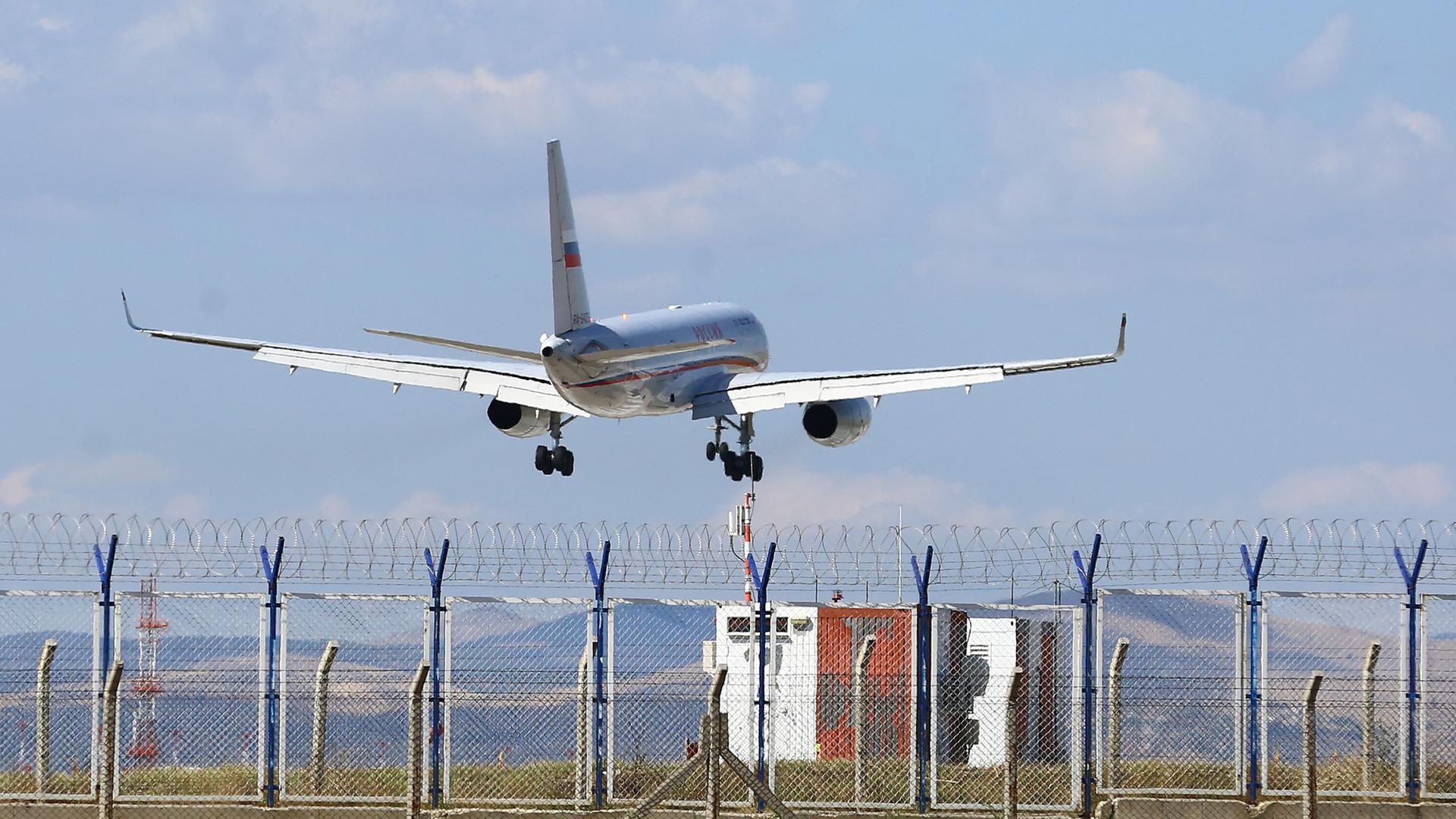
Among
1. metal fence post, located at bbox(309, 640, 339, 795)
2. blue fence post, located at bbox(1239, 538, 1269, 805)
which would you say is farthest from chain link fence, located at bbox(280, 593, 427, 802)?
blue fence post, located at bbox(1239, 538, 1269, 805)

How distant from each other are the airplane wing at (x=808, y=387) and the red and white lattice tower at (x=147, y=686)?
16507mm

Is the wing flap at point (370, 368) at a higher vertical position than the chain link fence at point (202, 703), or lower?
higher

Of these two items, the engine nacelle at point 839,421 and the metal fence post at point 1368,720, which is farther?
the engine nacelle at point 839,421

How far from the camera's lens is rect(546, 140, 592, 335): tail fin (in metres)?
49.7

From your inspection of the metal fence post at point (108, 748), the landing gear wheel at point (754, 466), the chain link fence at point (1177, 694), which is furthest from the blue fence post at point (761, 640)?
the landing gear wheel at point (754, 466)

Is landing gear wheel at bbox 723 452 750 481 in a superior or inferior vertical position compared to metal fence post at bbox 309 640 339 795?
superior

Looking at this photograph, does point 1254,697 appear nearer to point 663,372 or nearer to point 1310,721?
point 1310,721

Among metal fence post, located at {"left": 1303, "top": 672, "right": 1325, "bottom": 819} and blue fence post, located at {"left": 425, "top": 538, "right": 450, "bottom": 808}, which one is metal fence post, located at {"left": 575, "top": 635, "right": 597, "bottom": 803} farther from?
metal fence post, located at {"left": 1303, "top": 672, "right": 1325, "bottom": 819}

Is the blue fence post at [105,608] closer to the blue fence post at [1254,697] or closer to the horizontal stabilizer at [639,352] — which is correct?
the blue fence post at [1254,697]

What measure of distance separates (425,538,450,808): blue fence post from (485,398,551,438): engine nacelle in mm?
31858

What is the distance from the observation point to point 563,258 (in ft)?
167

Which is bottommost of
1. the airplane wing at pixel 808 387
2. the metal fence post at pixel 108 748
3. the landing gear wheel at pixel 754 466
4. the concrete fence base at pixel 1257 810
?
the concrete fence base at pixel 1257 810

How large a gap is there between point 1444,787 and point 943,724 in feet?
26.2

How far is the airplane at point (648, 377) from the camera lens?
50.1 m
